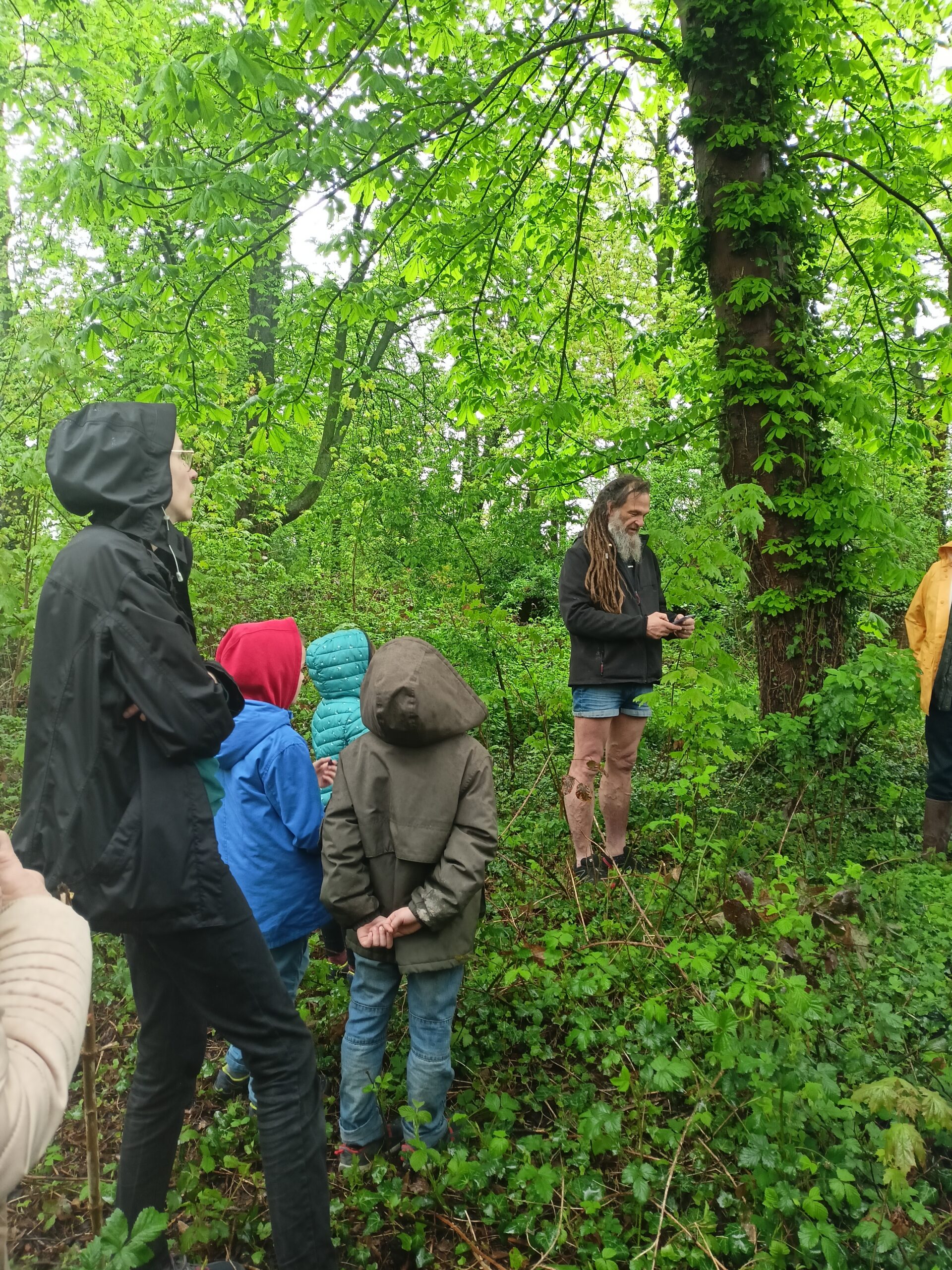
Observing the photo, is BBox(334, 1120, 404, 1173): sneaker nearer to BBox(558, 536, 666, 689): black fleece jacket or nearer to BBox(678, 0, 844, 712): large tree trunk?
BBox(558, 536, 666, 689): black fleece jacket

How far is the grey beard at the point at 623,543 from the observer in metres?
4.35

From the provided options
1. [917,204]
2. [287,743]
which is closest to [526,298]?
[917,204]

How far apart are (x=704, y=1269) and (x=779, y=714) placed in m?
3.59

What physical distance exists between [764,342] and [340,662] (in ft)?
12.7

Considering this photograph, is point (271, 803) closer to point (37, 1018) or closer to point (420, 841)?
point (420, 841)

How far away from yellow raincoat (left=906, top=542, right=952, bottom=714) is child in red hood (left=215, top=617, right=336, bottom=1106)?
389 cm

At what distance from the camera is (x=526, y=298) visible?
7410 mm

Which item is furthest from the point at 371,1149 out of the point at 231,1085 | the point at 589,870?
the point at 589,870

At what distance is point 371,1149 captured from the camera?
2541 mm

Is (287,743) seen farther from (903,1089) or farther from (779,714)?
(779,714)

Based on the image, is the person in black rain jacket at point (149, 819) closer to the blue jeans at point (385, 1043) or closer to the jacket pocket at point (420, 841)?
the blue jeans at point (385, 1043)

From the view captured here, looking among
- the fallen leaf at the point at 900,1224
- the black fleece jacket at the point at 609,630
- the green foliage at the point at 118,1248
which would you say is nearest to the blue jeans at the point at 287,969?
the green foliage at the point at 118,1248

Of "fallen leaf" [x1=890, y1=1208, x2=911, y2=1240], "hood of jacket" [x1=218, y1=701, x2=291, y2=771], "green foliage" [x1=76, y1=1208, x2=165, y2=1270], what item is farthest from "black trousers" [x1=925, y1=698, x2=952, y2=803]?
"green foliage" [x1=76, y1=1208, x2=165, y2=1270]

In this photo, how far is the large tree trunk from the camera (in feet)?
16.6
